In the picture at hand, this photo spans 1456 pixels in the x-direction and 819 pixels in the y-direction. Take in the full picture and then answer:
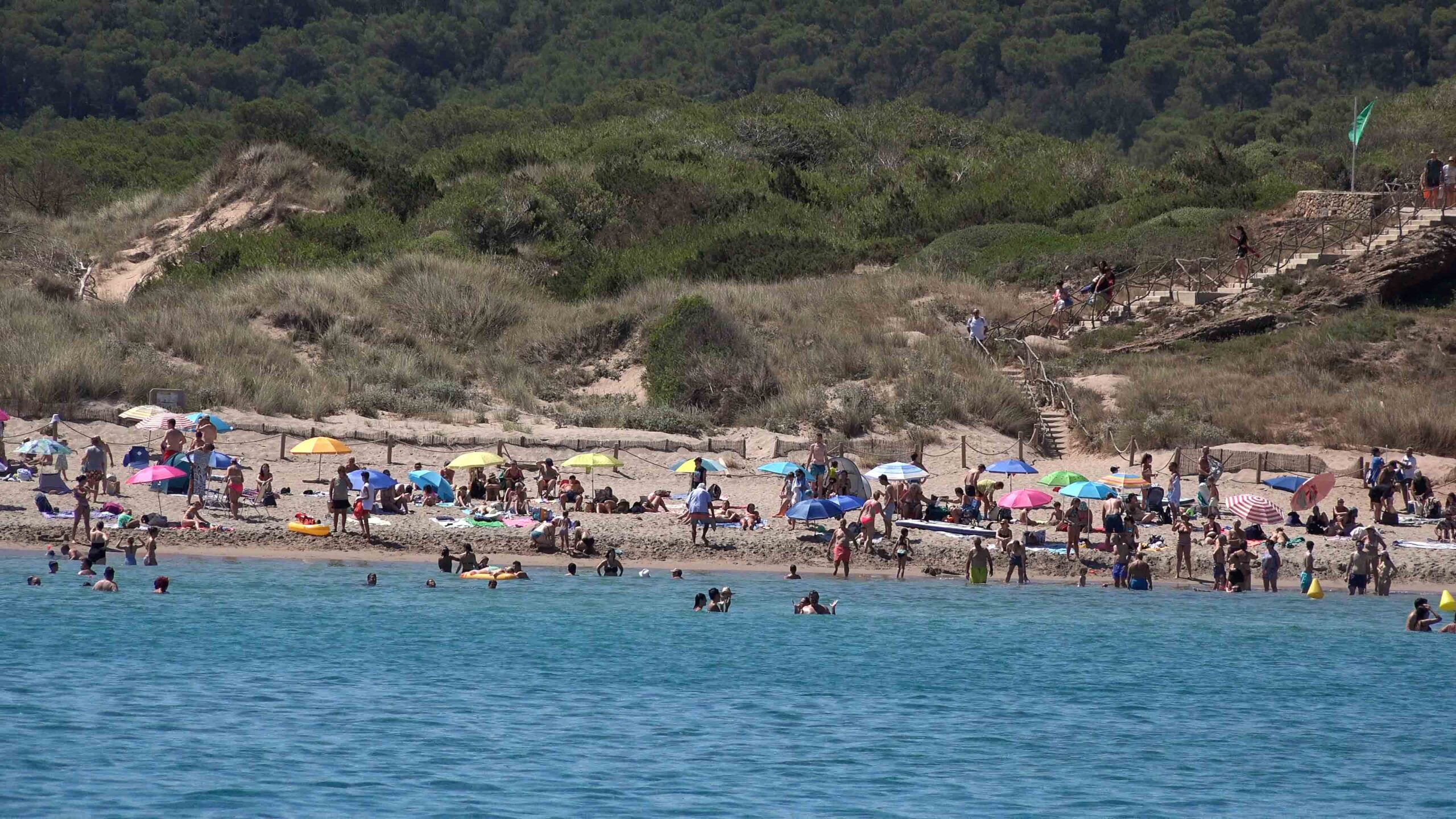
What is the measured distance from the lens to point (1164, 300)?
1569 inches

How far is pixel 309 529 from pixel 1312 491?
51.8 feet

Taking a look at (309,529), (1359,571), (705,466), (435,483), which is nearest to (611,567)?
(705,466)

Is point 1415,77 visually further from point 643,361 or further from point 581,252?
point 643,361

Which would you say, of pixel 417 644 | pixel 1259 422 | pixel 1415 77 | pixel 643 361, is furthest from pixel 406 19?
pixel 417 644

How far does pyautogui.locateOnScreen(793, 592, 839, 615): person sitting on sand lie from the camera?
974 inches

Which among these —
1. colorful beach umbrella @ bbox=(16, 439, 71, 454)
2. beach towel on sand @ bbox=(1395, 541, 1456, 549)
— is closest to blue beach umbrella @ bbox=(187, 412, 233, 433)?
colorful beach umbrella @ bbox=(16, 439, 71, 454)

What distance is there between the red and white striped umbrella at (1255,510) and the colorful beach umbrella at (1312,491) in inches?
19.7

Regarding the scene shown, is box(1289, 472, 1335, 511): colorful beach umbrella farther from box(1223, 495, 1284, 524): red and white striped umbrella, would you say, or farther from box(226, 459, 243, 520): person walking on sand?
box(226, 459, 243, 520): person walking on sand

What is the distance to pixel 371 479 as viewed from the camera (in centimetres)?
2792

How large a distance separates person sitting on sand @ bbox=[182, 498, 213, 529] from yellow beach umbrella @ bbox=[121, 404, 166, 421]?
137 inches

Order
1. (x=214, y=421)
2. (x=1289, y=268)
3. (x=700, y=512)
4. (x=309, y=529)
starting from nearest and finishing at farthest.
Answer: (x=309, y=529) < (x=700, y=512) < (x=214, y=421) < (x=1289, y=268)

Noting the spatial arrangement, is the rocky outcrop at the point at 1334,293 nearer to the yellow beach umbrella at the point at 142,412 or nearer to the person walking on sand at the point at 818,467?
the person walking on sand at the point at 818,467

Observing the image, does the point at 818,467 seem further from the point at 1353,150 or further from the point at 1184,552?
Result: the point at 1353,150

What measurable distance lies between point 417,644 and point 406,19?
79.8 metres
